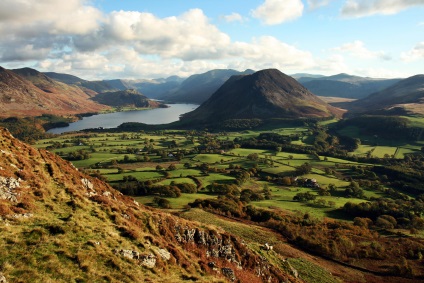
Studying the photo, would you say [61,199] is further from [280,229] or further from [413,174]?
[413,174]

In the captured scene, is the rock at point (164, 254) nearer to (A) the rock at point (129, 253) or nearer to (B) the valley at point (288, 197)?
(A) the rock at point (129, 253)

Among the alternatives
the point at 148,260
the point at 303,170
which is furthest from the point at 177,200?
the point at 303,170

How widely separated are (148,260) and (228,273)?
12.2 m

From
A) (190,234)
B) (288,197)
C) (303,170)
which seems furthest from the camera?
(303,170)

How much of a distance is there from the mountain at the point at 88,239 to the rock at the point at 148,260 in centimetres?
11

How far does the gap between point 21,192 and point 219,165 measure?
150 m

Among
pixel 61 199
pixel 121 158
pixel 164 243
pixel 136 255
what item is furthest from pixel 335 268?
pixel 121 158

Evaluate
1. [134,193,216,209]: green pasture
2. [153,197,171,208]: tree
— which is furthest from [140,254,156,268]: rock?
[134,193,216,209]: green pasture

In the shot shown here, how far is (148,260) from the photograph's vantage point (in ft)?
96.8

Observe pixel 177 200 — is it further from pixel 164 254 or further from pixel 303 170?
pixel 303 170

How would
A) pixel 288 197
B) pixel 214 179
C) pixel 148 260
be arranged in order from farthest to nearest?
pixel 214 179 → pixel 288 197 → pixel 148 260

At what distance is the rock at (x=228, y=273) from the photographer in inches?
1449

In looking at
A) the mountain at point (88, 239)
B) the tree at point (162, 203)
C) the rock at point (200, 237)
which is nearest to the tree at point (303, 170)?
the tree at point (162, 203)

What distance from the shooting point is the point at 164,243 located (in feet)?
116
